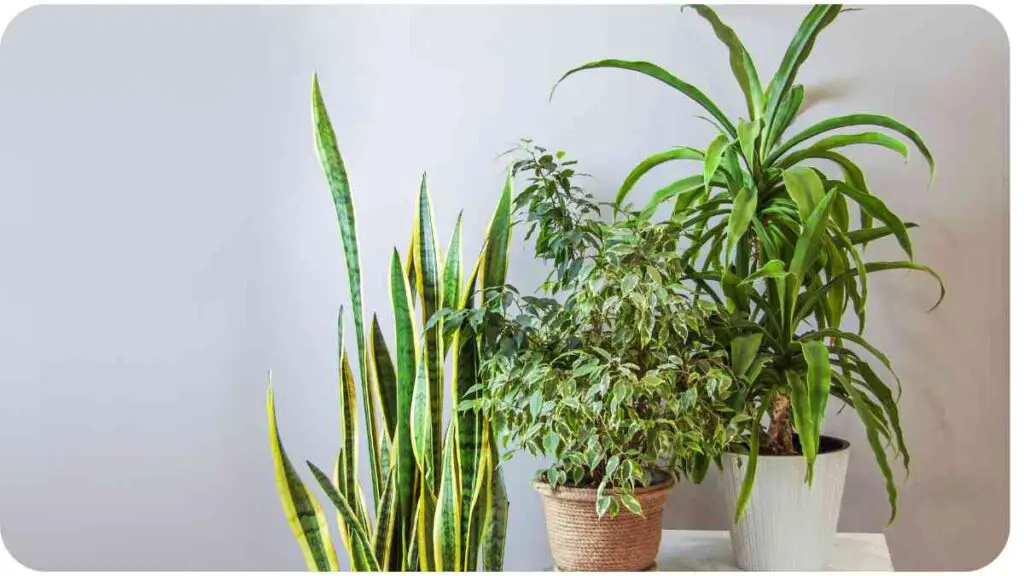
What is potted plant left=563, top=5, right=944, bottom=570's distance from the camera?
129 cm

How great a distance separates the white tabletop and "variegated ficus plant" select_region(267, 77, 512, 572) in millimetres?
311

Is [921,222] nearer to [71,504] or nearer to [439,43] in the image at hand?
[439,43]

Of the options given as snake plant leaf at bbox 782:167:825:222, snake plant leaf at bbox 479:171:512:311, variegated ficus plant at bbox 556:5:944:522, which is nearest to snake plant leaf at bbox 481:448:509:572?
snake plant leaf at bbox 479:171:512:311

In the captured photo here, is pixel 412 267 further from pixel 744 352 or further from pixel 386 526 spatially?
pixel 744 352

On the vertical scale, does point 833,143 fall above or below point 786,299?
above

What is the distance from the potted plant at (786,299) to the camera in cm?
129

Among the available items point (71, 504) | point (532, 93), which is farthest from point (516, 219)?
point (71, 504)

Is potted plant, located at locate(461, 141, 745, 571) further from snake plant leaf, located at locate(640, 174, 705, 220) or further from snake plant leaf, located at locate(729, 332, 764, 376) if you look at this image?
snake plant leaf, located at locate(640, 174, 705, 220)

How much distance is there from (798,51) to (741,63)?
0.10 metres

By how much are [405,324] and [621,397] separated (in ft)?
1.75

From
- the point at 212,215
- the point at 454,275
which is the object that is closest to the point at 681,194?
the point at 454,275

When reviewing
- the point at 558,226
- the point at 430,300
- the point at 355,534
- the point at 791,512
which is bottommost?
the point at 355,534

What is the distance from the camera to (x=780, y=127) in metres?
1.49

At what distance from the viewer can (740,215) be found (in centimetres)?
132
